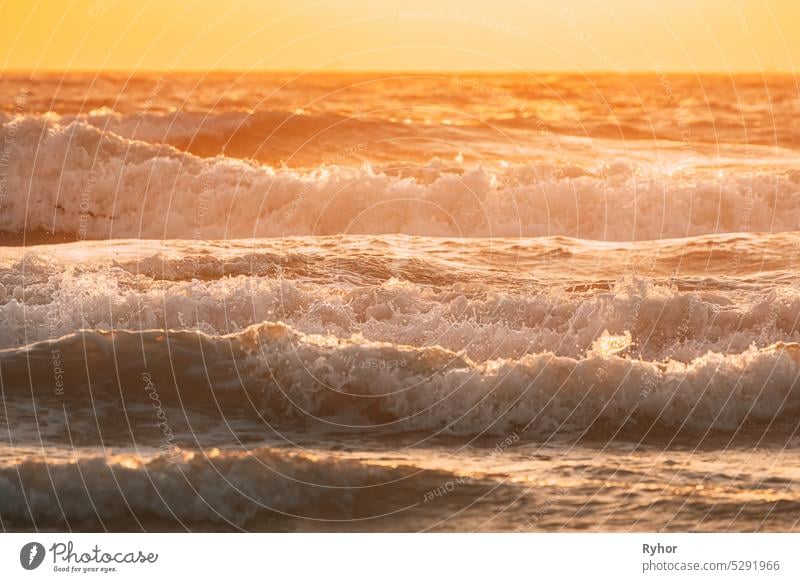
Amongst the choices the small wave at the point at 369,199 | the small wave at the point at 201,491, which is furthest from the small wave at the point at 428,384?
the small wave at the point at 369,199

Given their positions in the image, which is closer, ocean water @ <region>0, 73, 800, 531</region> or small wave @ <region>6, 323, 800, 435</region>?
ocean water @ <region>0, 73, 800, 531</region>

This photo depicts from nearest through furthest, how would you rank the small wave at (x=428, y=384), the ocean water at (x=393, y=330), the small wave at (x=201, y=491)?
1. the small wave at (x=201, y=491)
2. the ocean water at (x=393, y=330)
3. the small wave at (x=428, y=384)

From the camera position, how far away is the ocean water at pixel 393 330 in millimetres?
6680
